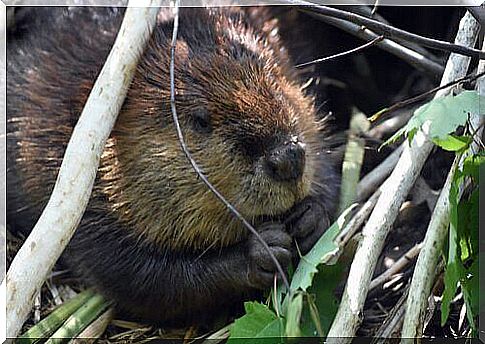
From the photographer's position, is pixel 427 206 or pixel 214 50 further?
pixel 427 206

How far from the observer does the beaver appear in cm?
204

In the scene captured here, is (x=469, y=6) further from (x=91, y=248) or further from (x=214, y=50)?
(x=91, y=248)

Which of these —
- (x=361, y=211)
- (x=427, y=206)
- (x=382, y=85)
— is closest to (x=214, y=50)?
(x=361, y=211)

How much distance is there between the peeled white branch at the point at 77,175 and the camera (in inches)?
69.4

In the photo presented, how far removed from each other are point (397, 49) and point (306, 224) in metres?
0.51

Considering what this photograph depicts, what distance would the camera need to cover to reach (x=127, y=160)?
2158 millimetres

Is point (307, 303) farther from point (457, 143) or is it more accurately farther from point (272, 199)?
point (457, 143)

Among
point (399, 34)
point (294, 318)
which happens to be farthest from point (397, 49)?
point (294, 318)

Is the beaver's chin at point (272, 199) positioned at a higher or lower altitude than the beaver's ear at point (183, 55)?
lower

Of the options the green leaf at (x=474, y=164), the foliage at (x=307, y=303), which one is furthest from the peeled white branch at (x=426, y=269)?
the foliage at (x=307, y=303)

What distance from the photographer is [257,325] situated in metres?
1.85

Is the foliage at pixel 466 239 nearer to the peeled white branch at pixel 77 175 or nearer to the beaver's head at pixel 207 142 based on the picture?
the beaver's head at pixel 207 142

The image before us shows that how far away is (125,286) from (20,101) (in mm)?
632

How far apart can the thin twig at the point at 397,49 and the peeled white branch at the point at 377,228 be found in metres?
0.17
